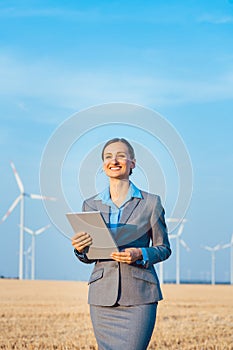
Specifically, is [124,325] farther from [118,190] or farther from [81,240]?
[118,190]

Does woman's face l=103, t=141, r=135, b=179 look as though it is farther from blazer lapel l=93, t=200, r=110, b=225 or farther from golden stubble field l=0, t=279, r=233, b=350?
golden stubble field l=0, t=279, r=233, b=350

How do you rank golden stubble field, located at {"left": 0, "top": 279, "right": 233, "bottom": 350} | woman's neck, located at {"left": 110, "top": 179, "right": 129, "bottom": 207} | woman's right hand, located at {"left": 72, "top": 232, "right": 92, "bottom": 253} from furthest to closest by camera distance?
golden stubble field, located at {"left": 0, "top": 279, "right": 233, "bottom": 350}, woman's neck, located at {"left": 110, "top": 179, "right": 129, "bottom": 207}, woman's right hand, located at {"left": 72, "top": 232, "right": 92, "bottom": 253}

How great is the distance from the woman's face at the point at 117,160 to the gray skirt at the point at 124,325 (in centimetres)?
74

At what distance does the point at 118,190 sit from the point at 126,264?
0.42 meters

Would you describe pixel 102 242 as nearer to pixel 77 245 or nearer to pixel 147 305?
pixel 77 245

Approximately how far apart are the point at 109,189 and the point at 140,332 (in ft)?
2.67

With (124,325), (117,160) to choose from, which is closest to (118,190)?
(117,160)

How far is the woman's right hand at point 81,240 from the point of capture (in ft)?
14.1

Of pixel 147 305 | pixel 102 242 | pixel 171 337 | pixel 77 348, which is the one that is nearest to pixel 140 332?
pixel 147 305

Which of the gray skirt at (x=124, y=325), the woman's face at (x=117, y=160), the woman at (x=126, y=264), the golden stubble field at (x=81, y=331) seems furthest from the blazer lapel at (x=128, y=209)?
the golden stubble field at (x=81, y=331)

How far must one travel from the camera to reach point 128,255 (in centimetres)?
433

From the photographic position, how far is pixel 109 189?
4.59m

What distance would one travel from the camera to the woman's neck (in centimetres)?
455

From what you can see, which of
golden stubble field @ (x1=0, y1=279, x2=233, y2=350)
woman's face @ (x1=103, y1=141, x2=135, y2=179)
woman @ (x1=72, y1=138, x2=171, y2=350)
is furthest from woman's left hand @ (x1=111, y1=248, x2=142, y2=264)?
golden stubble field @ (x1=0, y1=279, x2=233, y2=350)
